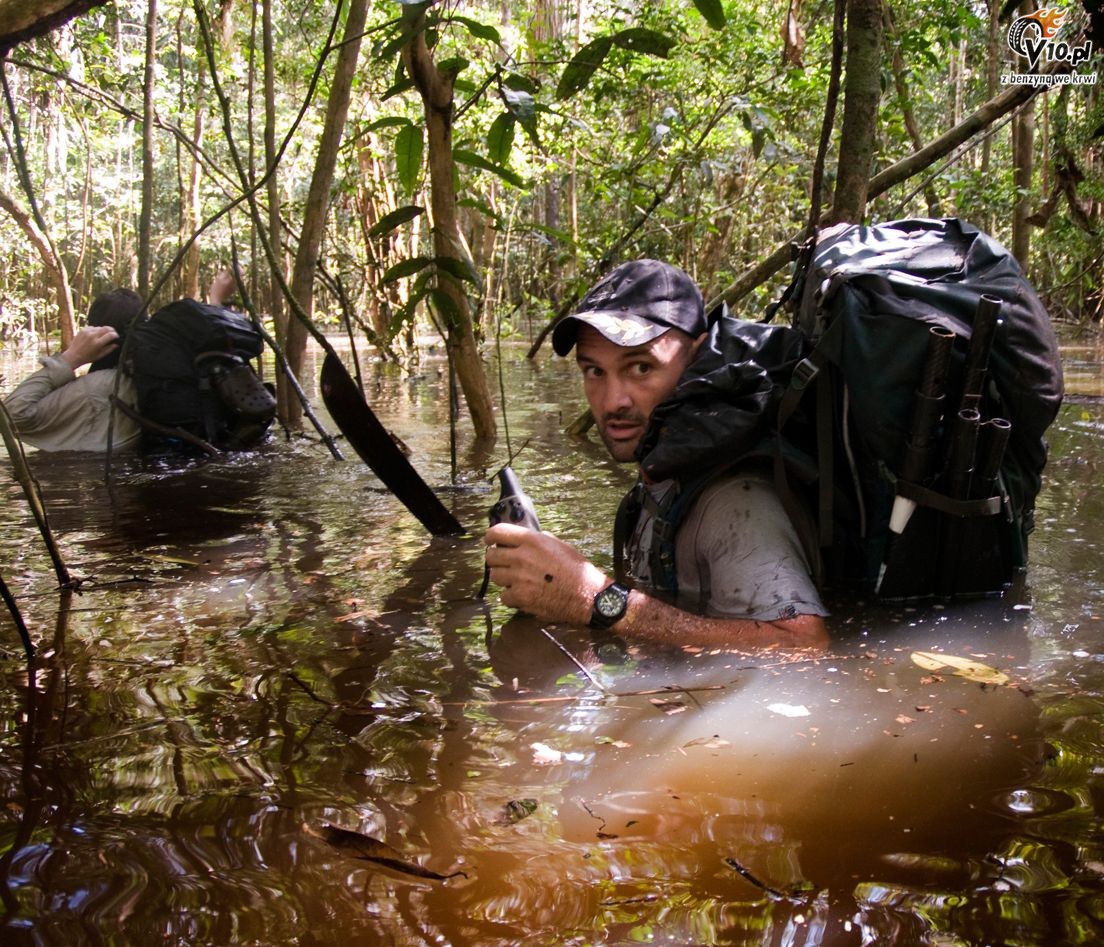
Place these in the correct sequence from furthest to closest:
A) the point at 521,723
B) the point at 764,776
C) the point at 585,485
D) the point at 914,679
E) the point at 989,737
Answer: the point at 585,485, the point at 914,679, the point at 521,723, the point at 989,737, the point at 764,776

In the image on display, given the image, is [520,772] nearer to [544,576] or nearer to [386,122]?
[544,576]

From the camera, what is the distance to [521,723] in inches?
94.3

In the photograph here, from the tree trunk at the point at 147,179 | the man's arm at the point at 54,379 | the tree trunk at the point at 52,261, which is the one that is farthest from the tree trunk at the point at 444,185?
the tree trunk at the point at 52,261

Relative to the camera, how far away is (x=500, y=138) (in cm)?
439

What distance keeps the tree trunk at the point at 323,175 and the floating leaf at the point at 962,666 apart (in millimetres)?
4980

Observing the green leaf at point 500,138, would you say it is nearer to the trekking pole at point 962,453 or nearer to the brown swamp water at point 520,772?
the brown swamp water at point 520,772

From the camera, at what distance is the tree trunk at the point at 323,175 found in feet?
22.3

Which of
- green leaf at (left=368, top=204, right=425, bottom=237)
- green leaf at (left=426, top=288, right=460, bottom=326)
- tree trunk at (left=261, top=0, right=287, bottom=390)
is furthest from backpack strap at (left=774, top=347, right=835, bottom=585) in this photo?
tree trunk at (left=261, top=0, right=287, bottom=390)

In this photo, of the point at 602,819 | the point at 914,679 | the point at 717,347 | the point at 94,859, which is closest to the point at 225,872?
the point at 94,859

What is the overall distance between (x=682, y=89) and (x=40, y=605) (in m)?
8.36

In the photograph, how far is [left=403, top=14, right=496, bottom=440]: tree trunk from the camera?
532cm

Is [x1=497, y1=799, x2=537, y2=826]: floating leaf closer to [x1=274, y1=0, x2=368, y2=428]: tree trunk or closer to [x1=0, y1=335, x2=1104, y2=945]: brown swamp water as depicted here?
[x1=0, y1=335, x2=1104, y2=945]: brown swamp water

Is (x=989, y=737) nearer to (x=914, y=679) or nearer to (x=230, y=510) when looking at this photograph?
Answer: (x=914, y=679)

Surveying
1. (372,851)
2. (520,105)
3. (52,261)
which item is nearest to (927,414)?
(372,851)
